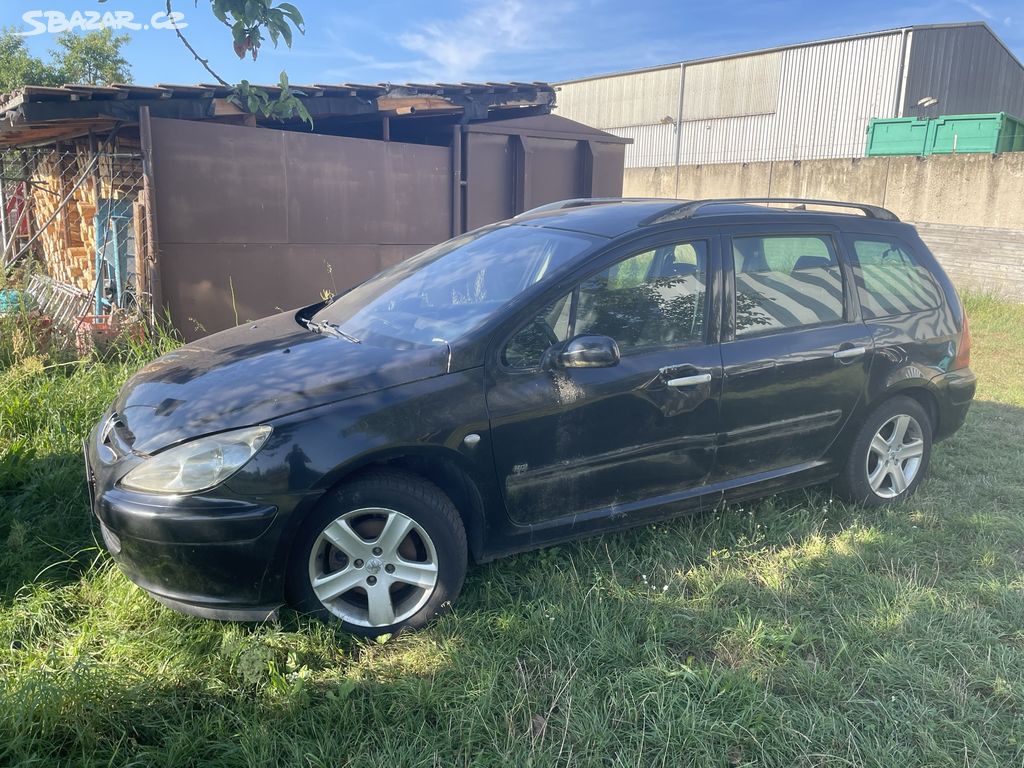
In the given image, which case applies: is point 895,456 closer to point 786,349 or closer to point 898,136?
point 786,349

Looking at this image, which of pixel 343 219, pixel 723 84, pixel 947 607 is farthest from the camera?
pixel 723 84

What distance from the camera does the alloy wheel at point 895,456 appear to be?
4266 mm

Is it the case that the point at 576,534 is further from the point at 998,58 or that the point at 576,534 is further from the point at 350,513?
the point at 998,58

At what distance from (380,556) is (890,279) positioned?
10.8 ft

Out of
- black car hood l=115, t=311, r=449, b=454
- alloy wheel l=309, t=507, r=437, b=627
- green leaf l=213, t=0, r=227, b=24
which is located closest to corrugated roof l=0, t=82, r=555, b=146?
black car hood l=115, t=311, r=449, b=454

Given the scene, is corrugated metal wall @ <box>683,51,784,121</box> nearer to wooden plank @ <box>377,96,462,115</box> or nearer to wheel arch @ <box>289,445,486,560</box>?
wooden plank @ <box>377,96,462,115</box>

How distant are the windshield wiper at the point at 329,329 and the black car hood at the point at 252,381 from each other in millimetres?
50

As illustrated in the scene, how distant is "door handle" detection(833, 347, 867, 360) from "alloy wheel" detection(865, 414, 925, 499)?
514 mm

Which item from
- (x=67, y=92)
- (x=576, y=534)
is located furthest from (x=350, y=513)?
(x=67, y=92)

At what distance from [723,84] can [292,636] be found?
101ft

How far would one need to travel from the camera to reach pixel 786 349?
12.4ft

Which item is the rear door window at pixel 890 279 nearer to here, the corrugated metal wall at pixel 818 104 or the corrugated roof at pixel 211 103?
the corrugated roof at pixel 211 103

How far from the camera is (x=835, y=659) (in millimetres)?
2869

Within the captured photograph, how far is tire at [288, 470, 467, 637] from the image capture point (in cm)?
280
